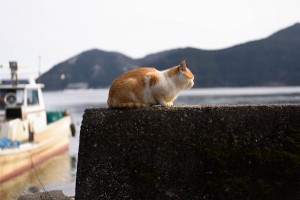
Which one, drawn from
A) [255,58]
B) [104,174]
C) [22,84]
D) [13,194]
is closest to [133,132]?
[104,174]

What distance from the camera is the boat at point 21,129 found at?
19.4 metres

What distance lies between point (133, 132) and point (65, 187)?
17.5 m

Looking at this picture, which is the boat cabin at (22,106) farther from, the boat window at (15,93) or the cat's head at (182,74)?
the cat's head at (182,74)

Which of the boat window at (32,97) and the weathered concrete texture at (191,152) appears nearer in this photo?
the weathered concrete texture at (191,152)

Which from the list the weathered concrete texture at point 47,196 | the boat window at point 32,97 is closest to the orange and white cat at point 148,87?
the weathered concrete texture at point 47,196

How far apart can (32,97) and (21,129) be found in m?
2.82

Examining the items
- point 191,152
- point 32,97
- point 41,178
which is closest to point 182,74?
point 191,152

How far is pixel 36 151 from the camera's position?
76.9 ft

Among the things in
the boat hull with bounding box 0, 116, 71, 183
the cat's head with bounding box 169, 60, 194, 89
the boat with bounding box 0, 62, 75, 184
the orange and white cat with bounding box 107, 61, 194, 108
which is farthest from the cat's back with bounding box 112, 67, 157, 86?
the boat with bounding box 0, 62, 75, 184

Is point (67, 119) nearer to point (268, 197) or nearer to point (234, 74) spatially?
point (268, 197)

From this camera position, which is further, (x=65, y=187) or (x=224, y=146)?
(x=65, y=187)

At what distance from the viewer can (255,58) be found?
184 metres

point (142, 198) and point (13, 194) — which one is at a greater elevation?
point (142, 198)

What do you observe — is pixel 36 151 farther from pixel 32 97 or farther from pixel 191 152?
pixel 191 152
